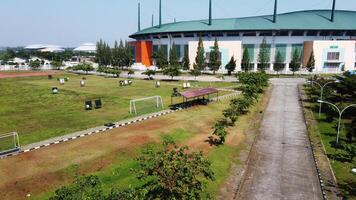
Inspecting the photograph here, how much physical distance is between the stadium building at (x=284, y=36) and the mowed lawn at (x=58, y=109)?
64.5 metres

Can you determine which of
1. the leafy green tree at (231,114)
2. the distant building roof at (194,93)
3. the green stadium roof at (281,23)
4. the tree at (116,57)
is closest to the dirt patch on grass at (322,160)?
the leafy green tree at (231,114)

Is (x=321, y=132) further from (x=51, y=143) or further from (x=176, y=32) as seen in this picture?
(x=176, y=32)

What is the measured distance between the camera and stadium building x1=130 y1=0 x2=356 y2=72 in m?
117

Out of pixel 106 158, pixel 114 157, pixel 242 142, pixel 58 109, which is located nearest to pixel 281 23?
pixel 58 109

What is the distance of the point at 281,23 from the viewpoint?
12550cm

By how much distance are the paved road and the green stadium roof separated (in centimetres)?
8882

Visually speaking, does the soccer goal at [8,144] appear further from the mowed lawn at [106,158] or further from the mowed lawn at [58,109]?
the mowed lawn at [106,158]

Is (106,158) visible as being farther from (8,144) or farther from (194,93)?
(194,93)

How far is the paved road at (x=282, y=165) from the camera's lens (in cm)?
2195

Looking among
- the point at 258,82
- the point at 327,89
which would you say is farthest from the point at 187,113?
the point at 327,89

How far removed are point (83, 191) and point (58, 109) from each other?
38516 millimetres

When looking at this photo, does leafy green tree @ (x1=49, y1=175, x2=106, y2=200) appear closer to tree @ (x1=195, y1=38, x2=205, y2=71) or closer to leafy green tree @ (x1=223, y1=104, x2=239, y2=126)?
leafy green tree @ (x1=223, y1=104, x2=239, y2=126)

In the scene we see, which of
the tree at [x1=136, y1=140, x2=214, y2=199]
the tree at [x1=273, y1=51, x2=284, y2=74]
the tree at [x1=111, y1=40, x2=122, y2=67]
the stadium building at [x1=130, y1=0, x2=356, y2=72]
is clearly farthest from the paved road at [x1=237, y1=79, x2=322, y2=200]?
the tree at [x1=111, y1=40, x2=122, y2=67]

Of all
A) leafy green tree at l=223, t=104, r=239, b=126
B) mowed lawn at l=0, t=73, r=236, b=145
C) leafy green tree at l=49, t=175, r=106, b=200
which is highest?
leafy green tree at l=49, t=175, r=106, b=200
